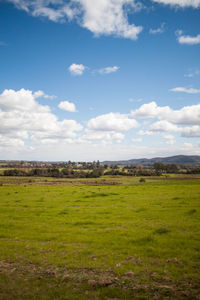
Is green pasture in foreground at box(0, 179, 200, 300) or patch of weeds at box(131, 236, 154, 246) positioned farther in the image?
patch of weeds at box(131, 236, 154, 246)

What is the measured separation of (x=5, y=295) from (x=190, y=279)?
7.29 m

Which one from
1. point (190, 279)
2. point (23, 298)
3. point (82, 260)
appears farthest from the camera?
point (82, 260)

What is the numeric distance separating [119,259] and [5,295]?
5146 millimetres

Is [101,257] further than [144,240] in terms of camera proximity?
No

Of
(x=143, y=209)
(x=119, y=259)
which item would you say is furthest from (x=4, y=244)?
(x=143, y=209)

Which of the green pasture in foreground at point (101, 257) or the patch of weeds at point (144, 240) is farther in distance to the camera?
the patch of weeds at point (144, 240)

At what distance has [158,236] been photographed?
1197 centimetres

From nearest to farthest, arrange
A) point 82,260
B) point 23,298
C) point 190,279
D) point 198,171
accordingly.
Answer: point 23,298
point 190,279
point 82,260
point 198,171

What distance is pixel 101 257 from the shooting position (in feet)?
31.6

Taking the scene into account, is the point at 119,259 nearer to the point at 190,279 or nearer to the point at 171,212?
the point at 190,279

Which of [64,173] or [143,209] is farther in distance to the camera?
[64,173]

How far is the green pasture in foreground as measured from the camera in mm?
7164

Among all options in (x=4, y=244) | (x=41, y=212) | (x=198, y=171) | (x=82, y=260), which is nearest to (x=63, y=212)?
(x=41, y=212)

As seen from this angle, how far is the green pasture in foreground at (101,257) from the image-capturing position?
7.16 metres
